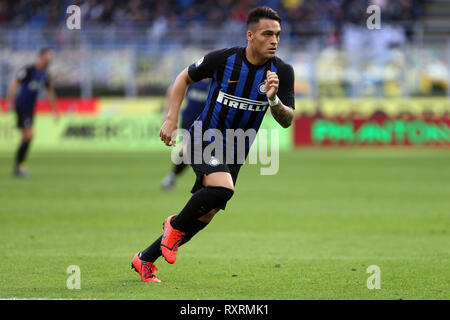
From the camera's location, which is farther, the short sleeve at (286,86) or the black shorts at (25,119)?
the black shorts at (25,119)

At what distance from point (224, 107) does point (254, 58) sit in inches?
18.5

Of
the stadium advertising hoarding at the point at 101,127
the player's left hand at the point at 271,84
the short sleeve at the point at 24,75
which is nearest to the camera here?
the player's left hand at the point at 271,84

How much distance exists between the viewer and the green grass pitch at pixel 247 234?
6.31 m


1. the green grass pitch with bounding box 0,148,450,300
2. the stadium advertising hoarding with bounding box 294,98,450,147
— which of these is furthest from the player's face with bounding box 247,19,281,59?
the stadium advertising hoarding with bounding box 294,98,450,147

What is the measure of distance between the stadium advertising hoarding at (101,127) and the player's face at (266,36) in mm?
18341

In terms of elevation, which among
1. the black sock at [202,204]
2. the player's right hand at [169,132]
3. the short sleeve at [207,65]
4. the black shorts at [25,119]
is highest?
the black shorts at [25,119]

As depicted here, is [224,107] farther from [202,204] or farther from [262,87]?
[202,204]

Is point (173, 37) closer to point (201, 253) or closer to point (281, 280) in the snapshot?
point (201, 253)

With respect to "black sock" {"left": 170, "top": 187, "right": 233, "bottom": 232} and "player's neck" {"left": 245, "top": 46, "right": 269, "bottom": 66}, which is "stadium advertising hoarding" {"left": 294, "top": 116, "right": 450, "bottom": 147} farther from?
"black sock" {"left": 170, "top": 187, "right": 233, "bottom": 232}

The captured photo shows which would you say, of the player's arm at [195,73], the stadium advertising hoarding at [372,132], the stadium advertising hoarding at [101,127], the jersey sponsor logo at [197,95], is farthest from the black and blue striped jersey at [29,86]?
the player's arm at [195,73]

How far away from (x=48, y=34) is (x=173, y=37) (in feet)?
13.9

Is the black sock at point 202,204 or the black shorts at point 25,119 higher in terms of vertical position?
the black shorts at point 25,119

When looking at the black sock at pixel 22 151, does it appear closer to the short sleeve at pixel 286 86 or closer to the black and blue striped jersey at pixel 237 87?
the black and blue striped jersey at pixel 237 87

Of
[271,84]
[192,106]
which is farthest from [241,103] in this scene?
[192,106]
